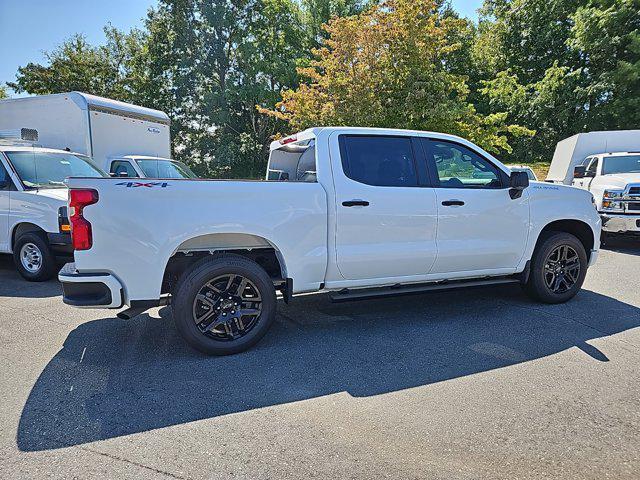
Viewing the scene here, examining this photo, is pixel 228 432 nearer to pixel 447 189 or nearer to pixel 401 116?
pixel 447 189

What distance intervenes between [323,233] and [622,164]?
9.62 metres

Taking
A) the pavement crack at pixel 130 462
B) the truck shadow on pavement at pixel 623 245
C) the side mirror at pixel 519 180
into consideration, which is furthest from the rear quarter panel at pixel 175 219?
the truck shadow on pavement at pixel 623 245

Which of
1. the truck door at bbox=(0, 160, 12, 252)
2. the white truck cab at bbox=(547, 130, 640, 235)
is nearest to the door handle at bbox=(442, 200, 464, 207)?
the white truck cab at bbox=(547, 130, 640, 235)

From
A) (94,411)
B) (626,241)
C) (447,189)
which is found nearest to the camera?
(94,411)

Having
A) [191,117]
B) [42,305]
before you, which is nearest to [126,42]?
[191,117]

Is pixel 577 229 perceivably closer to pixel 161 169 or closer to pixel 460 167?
pixel 460 167

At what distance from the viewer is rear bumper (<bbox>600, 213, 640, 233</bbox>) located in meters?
8.30

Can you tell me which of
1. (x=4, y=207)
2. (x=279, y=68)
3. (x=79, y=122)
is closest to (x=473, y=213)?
(x=4, y=207)

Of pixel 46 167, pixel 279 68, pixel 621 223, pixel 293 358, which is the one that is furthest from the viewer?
pixel 279 68

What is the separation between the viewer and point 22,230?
6598 mm

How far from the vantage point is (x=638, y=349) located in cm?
397

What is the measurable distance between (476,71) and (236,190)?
30.1 m

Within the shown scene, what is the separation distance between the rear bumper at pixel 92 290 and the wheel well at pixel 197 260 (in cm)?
48

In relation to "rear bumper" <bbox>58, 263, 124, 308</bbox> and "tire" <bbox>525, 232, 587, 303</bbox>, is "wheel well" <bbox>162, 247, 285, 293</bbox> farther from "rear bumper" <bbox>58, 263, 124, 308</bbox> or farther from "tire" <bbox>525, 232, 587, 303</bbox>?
"tire" <bbox>525, 232, 587, 303</bbox>
